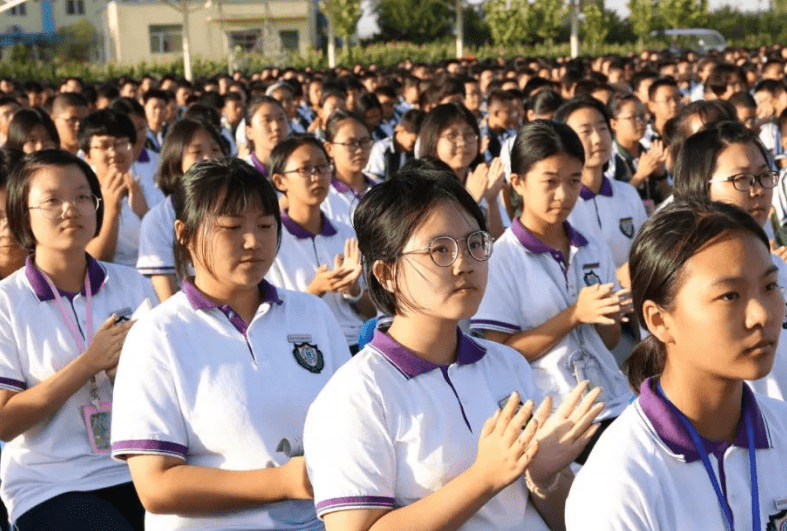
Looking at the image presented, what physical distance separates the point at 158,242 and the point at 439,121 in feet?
5.51

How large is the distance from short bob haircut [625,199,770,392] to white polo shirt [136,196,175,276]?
9.44 feet

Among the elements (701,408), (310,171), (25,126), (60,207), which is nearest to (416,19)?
(25,126)

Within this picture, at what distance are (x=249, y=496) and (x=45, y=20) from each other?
57554 mm

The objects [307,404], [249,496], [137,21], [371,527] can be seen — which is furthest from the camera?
[137,21]

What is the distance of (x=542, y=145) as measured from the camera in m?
3.85

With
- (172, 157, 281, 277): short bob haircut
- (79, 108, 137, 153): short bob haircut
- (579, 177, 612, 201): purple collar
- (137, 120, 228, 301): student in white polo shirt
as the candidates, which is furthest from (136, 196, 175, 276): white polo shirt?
(579, 177, 612, 201): purple collar

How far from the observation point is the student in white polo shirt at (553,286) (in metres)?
3.53

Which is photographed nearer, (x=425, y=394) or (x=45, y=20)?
(x=425, y=394)

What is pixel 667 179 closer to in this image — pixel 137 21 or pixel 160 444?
pixel 160 444

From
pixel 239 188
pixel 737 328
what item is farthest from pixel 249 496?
pixel 737 328

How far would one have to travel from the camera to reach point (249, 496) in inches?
102

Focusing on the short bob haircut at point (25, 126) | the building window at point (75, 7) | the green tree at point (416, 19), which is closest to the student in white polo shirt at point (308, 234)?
the short bob haircut at point (25, 126)

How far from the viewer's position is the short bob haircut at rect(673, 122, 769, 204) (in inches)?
139

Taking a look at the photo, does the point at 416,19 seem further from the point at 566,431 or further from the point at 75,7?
the point at 566,431
